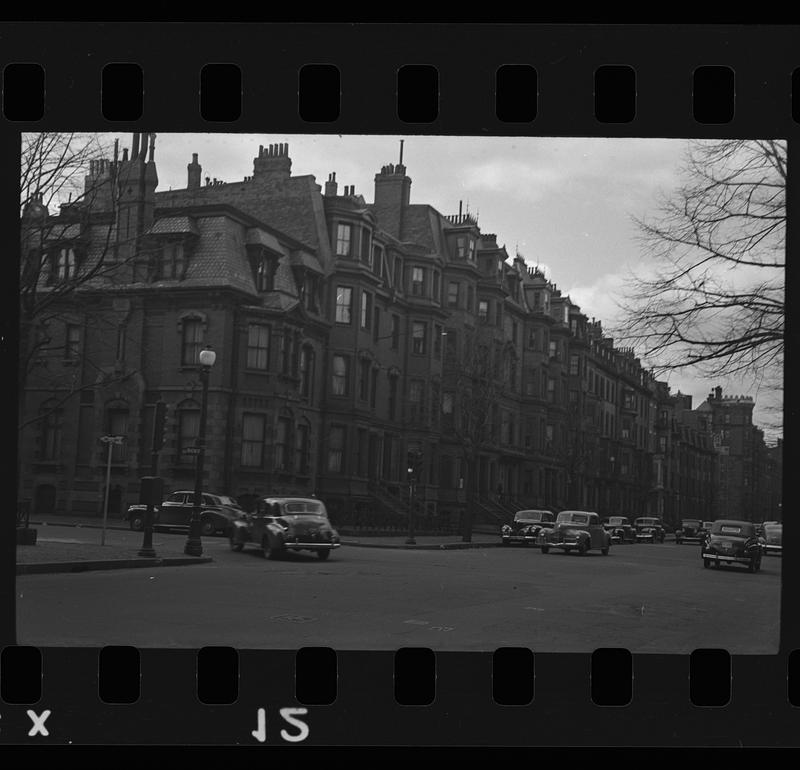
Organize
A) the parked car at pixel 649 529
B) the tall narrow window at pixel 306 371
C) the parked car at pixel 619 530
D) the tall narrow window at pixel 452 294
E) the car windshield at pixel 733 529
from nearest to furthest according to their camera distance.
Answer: the car windshield at pixel 733 529 < the tall narrow window at pixel 306 371 < the tall narrow window at pixel 452 294 < the parked car at pixel 619 530 < the parked car at pixel 649 529

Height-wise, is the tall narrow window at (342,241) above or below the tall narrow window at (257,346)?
above

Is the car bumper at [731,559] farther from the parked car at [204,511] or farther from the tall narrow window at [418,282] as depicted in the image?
the parked car at [204,511]

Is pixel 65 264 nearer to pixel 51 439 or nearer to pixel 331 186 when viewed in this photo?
pixel 51 439

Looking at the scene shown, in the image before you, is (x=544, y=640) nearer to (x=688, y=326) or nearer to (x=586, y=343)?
(x=586, y=343)

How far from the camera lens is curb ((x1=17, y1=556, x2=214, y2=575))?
8.42m

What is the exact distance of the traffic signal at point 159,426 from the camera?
9.12m

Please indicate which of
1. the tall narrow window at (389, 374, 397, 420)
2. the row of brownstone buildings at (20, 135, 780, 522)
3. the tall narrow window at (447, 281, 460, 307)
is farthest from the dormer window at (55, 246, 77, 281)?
the tall narrow window at (389, 374, 397, 420)

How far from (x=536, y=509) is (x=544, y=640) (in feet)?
6.52

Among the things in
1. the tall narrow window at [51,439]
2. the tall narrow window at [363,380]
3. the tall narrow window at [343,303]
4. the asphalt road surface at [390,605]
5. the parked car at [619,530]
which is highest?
the tall narrow window at [343,303]

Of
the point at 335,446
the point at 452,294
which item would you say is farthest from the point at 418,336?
the point at 335,446

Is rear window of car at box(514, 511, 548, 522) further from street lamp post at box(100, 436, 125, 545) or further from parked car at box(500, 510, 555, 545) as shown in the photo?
street lamp post at box(100, 436, 125, 545)

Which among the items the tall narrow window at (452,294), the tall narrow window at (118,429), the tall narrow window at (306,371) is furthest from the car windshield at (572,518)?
the tall narrow window at (118,429)

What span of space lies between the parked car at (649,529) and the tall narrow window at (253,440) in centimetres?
431

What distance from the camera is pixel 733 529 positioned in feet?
31.8
